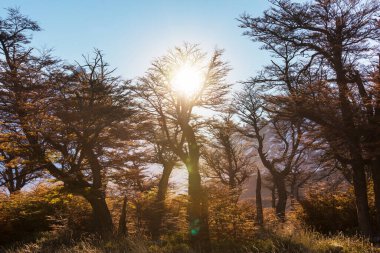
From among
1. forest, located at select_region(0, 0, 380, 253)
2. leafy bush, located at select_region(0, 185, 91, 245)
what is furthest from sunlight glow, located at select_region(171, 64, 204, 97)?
leafy bush, located at select_region(0, 185, 91, 245)

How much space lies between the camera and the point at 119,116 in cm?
1375

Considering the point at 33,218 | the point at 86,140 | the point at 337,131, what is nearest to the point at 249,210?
the point at 337,131

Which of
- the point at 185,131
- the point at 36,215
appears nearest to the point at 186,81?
the point at 185,131

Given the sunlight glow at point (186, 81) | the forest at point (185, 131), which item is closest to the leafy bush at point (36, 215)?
the forest at point (185, 131)

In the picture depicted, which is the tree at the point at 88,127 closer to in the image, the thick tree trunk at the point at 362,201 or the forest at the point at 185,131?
the forest at the point at 185,131

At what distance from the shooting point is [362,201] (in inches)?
508

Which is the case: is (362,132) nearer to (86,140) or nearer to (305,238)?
(305,238)

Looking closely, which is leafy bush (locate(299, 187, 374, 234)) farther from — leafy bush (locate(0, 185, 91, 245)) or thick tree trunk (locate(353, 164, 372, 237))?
leafy bush (locate(0, 185, 91, 245))

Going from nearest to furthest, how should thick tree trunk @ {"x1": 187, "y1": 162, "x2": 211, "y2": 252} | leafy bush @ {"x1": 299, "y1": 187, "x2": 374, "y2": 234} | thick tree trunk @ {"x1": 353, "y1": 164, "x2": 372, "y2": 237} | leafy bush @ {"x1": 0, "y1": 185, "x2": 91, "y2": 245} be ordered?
thick tree trunk @ {"x1": 187, "y1": 162, "x2": 211, "y2": 252} < thick tree trunk @ {"x1": 353, "y1": 164, "x2": 372, "y2": 237} < leafy bush @ {"x1": 299, "y1": 187, "x2": 374, "y2": 234} < leafy bush @ {"x1": 0, "y1": 185, "x2": 91, "y2": 245}

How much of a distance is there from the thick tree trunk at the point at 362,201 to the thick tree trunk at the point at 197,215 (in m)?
6.33

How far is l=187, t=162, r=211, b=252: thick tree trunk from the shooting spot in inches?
388

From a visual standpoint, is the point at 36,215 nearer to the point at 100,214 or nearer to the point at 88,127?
the point at 100,214

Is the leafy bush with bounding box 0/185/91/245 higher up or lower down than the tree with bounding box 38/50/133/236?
lower down

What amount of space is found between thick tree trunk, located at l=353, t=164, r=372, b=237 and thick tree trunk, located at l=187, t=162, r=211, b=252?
20.8ft
